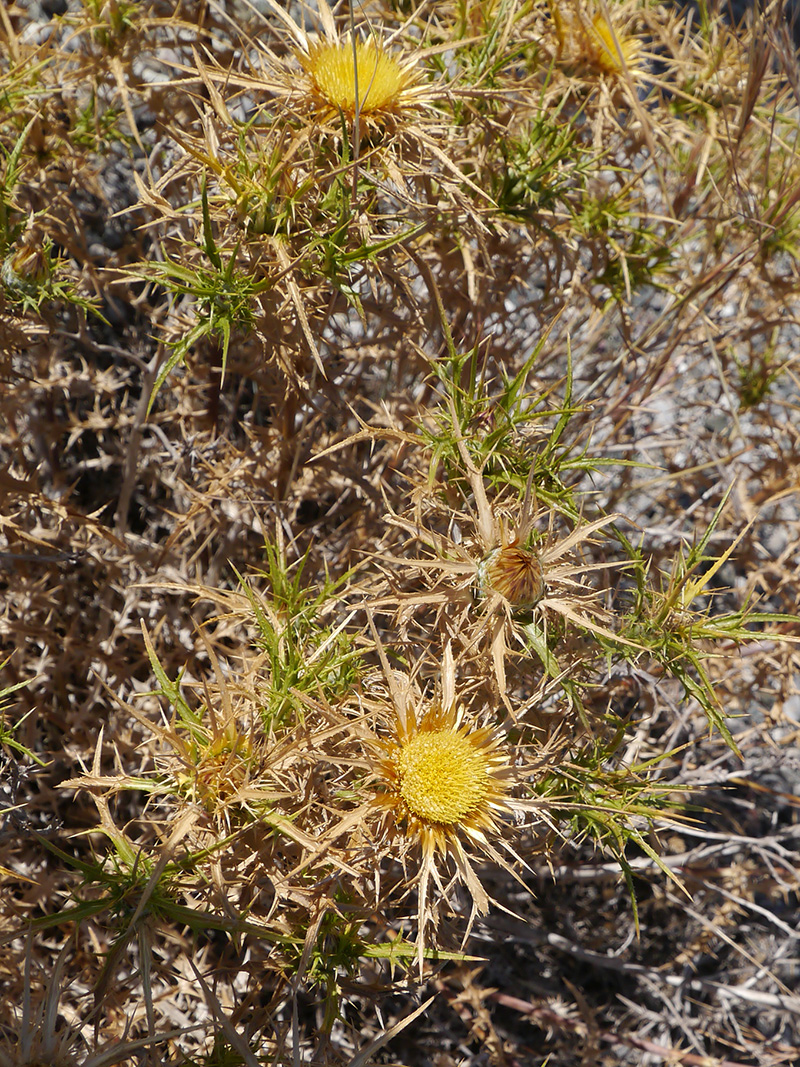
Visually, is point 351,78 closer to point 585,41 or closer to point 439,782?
point 585,41

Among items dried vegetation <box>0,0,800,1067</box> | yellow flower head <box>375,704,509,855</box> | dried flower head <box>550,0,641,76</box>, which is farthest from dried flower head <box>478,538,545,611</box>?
dried flower head <box>550,0,641,76</box>

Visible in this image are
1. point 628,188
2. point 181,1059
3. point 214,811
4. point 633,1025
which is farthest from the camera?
point 633,1025

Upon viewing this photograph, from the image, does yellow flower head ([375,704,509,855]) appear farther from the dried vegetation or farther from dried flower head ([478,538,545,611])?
dried flower head ([478,538,545,611])

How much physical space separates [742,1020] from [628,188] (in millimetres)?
2110

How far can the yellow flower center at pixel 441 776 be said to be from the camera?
99cm

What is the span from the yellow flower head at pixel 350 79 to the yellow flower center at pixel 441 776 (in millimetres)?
894

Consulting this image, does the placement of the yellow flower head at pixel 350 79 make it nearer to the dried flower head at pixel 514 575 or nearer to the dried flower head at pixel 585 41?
the dried flower head at pixel 585 41

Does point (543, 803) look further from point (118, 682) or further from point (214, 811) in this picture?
point (118, 682)

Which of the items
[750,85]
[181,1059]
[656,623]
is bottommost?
[181,1059]

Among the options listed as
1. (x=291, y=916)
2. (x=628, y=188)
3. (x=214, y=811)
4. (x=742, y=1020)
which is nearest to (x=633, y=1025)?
(x=742, y=1020)

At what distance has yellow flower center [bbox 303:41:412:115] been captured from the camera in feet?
3.63

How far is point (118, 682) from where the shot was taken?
1741 millimetres

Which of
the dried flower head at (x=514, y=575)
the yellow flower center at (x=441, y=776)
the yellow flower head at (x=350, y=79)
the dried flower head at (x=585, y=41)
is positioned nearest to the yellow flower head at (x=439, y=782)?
the yellow flower center at (x=441, y=776)

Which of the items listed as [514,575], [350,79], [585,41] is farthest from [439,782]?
[585,41]
